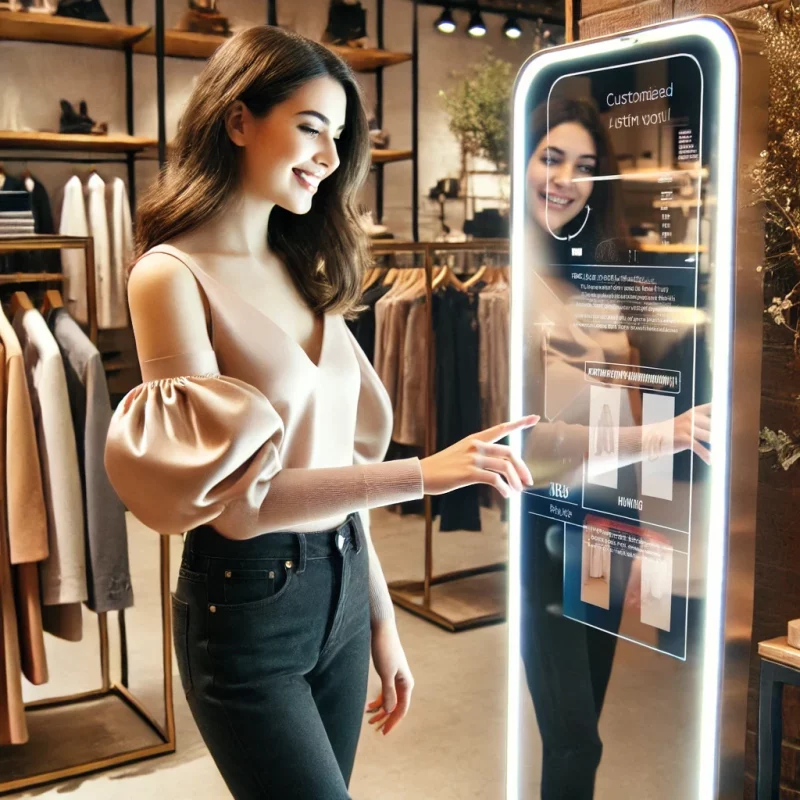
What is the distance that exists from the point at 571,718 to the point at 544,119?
1116mm

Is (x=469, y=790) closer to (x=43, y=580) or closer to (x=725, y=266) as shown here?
(x=43, y=580)

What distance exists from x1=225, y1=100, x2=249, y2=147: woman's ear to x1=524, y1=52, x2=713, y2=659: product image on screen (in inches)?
23.4

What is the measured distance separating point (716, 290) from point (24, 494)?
1860mm

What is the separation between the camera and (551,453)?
1.85 m

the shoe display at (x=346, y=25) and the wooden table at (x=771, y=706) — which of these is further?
the shoe display at (x=346, y=25)

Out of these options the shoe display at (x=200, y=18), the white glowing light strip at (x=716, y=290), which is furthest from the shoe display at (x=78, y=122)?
the white glowing light strip at (x=716, y=290)

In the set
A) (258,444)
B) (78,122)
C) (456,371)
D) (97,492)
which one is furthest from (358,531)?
(78,122)

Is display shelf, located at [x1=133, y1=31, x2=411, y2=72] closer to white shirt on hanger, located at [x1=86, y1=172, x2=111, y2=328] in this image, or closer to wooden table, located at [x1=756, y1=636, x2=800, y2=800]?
white shirt on hanger, located at [x1=86, y1=172, x2=111, y2=328]

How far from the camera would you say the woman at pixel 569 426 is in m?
1.69

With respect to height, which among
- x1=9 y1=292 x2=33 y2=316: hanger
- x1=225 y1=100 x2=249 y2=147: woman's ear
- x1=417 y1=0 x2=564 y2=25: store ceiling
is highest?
x1=417 y1=0 x2=564 y2=25: store ceiling

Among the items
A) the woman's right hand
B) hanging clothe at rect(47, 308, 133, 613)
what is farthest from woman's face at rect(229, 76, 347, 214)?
hanging clothe at rect(47, 308, 133, 613)

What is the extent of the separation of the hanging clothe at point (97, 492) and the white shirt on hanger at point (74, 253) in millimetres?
2611

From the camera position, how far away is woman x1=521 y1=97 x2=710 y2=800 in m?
1.69

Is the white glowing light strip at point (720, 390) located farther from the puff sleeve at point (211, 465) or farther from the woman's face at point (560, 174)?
the puff sleeve at point (211, 465)
